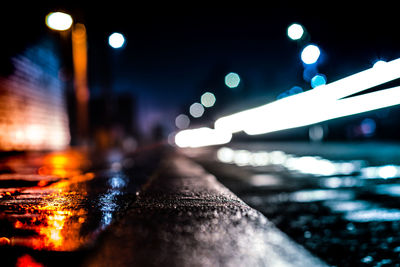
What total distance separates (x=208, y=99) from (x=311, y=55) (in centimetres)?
8784

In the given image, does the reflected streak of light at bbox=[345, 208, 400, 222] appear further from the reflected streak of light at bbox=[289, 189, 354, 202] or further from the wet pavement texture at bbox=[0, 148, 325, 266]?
the wet pavement texture at bbox=[0, 148, 325, 266]

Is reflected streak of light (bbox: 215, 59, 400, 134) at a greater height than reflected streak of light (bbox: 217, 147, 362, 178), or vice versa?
reflected streak of light (bbox: 215, 59, 400, 134)

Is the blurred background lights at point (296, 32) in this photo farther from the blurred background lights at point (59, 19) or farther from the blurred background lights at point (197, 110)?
the blurred background lights at point (197, 110)

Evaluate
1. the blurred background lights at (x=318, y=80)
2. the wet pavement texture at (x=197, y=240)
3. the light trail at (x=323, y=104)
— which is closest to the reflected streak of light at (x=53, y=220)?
the wet pavement texture at (x=197, y=240)

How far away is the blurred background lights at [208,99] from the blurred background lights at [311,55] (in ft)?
266

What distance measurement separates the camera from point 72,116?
175 ft

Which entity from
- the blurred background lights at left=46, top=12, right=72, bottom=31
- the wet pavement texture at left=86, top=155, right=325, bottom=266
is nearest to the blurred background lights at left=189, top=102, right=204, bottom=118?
the blurred background lights at left=46, top=12, right=72, bottom=31

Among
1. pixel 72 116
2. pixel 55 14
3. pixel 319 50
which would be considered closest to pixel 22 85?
pixel 55 14

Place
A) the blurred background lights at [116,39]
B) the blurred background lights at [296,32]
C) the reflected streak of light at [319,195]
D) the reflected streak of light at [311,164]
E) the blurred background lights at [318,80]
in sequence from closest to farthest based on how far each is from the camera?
1. the reflected streak of light at [319,195]
2. the reflected streak of light at [311,164]
3. the blurred background lights at [116,39]
4. the blurred background lights at [296,32]
5. the blurred background lights at [318,80]

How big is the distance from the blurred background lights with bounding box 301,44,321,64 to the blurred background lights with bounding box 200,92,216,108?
80.9 m

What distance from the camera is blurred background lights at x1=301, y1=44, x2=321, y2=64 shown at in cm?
Result: 2584

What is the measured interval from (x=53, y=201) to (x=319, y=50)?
1124 inches

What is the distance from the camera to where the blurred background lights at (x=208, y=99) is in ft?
358

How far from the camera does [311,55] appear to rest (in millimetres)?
26438
